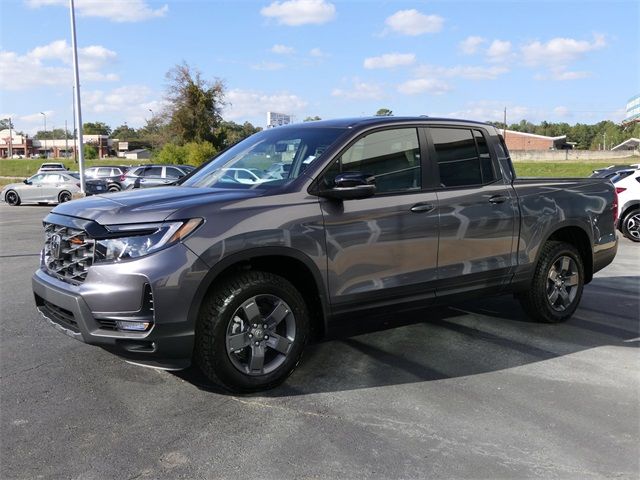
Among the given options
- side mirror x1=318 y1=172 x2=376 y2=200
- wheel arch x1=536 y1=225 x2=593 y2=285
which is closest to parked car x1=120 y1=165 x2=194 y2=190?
wheel arch x1=536 y1=225 x2=593 y2=285

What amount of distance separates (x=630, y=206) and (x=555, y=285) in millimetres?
8429

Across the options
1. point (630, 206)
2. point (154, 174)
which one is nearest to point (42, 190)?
point (154, 174)

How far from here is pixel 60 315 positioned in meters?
3.80

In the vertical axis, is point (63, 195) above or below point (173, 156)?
below

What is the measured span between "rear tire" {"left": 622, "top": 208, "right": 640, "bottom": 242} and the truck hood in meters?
11.4

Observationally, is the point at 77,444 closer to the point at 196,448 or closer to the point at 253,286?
the point at 196,448

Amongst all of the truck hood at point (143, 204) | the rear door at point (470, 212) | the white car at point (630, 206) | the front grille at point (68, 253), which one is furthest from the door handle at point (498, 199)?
the white car at point (630, 206)

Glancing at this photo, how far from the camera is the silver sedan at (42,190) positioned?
23.4 metres

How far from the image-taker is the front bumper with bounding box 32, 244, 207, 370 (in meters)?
3.38

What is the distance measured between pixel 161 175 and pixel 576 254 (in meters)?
20.2

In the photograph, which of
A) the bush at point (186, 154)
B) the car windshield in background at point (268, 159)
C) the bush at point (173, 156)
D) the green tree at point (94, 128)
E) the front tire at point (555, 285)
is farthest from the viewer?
the green tree at point (94, 128)

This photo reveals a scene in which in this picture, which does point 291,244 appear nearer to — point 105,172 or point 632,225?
point 632,225

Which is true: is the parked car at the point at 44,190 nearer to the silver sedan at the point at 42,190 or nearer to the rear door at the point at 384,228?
the silver sedan at the point at 42,190

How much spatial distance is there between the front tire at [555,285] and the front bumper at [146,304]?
344 centimetres
